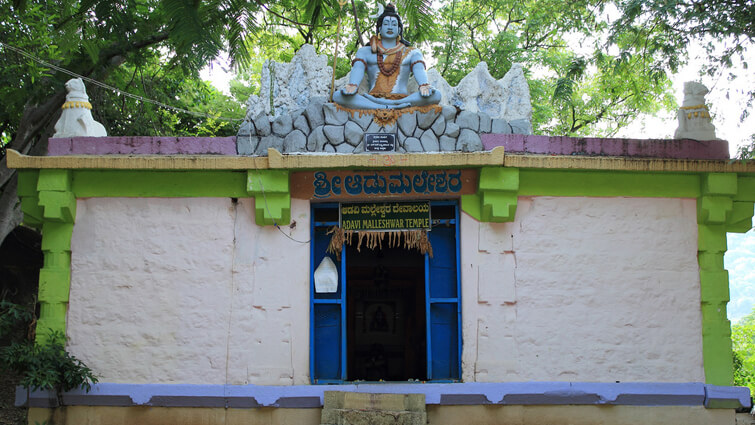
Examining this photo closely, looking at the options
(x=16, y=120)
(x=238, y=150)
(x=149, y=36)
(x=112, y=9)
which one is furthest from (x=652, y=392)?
(x=16, y=120)

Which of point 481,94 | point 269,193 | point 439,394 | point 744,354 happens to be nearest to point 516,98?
point 481,94

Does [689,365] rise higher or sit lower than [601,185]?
lower

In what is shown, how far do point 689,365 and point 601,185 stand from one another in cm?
216

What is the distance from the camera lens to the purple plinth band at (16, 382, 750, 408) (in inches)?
298

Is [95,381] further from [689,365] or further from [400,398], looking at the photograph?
Answer: [689,365]

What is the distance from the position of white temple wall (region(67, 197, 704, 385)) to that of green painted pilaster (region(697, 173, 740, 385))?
0.36 feet

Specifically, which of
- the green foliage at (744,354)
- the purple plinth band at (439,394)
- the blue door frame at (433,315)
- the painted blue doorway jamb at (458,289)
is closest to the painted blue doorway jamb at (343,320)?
the blue door frame at (433,315)

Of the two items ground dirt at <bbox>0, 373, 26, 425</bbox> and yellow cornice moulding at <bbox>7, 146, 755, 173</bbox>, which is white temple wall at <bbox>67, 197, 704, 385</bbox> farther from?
ground dirt at <bbox>0, 373, 26, 425</bbox>

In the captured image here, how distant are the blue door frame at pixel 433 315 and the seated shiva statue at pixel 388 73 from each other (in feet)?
4.15

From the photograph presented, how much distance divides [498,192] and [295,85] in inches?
106

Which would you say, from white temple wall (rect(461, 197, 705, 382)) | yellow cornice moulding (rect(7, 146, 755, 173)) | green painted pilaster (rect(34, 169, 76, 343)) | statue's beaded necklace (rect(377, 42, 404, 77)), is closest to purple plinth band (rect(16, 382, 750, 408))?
white temple wall (rect(461, 197, 705, 382))

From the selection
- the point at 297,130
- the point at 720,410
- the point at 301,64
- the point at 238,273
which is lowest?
the point at 720,410

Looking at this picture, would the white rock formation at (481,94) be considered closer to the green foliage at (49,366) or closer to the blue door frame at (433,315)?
the blue door frame at (433,315)

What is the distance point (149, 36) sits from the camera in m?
11.5
